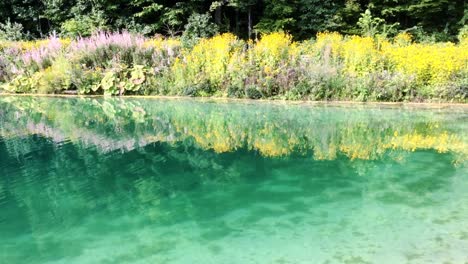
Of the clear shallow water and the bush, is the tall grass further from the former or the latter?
the bush

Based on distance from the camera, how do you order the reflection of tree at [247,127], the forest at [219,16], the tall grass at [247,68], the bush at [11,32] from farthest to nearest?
1. the forest at [219,16]
2. the bush at [11,32]
3. the tall grass at [247,68]
4. the reflection of tree at [247,127]

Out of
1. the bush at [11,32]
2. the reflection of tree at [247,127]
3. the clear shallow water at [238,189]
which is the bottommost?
the reflection of tree at [247,127]

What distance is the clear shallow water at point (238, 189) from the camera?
4078 millimetres

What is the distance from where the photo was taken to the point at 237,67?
1282cm

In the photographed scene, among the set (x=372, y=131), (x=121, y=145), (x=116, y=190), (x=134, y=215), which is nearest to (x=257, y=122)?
(x=372, y=131)

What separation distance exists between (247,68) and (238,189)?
7.46 meters

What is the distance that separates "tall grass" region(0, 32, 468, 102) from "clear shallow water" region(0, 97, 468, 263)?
1664 mm

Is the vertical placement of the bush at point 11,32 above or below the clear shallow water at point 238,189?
above

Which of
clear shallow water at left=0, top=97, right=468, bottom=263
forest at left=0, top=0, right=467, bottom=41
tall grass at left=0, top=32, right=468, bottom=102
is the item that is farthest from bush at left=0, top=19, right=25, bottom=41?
clear shallow water at left=0, top=97, right=468, bottom=263

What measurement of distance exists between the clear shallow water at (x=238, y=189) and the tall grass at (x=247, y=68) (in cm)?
166

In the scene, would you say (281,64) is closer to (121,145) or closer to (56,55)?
(121,145)

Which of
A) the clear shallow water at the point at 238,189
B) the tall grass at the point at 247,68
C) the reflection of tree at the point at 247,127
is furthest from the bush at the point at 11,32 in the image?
the clear shallow water at the point at 238,189

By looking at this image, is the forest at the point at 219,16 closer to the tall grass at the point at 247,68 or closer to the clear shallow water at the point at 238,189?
the tall grass at the point at 247,68

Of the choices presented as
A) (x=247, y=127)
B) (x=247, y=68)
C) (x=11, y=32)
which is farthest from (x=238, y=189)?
(x=11, y=32)
